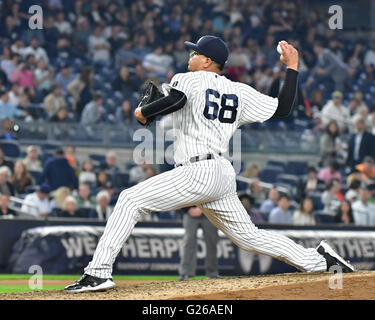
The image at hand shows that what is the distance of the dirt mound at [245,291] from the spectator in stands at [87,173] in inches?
304

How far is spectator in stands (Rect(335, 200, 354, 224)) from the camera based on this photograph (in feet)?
47.3

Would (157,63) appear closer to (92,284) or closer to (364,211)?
(364,211)

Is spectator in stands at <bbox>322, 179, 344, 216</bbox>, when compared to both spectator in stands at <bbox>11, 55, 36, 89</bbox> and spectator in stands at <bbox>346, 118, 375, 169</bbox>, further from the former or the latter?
spectator in stands at <bbox>11, 55, 36, 89</bbox>

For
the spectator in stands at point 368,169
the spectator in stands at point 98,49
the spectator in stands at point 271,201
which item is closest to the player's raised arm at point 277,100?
the spectator in stands at point 271,201

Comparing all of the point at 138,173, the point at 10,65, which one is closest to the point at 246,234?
the point at 138,173

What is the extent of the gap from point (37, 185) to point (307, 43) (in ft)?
35.1

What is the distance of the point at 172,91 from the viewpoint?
6227mm

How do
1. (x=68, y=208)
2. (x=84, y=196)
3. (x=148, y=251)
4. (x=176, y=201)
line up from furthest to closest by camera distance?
(x=84, y=196), (x=68, y=208), (x=148, y=251), (x=176, y=201)

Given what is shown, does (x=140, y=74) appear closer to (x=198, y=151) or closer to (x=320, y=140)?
(x=320, y=140)

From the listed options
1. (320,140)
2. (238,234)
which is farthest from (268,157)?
(238,234)

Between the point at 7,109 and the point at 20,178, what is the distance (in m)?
1.79

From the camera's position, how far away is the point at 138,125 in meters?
15.6

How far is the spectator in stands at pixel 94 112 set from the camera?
1606 cm

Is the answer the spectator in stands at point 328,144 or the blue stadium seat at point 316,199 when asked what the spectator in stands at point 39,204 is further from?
the spectator in stands at point 328,144
